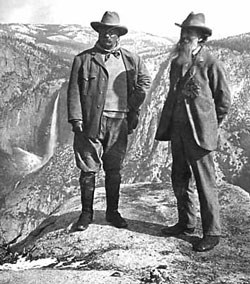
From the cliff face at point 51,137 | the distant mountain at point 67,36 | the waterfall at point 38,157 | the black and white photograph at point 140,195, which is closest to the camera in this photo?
the black and white photograph at point 140,195

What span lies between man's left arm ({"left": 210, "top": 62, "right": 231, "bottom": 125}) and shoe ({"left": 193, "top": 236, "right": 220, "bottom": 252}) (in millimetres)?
1279

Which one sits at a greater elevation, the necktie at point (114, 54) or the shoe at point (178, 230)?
the necktie at point (114, 54)

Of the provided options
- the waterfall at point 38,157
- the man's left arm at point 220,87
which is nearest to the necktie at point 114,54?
the man's left arm at point 220,87

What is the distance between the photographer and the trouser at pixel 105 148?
5.87 m

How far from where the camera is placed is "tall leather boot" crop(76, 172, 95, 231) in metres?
5.98

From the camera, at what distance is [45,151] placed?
4503 cm

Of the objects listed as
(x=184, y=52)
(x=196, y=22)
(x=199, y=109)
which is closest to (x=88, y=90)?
(x=184, y=52)

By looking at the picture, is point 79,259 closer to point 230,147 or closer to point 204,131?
point 204,131

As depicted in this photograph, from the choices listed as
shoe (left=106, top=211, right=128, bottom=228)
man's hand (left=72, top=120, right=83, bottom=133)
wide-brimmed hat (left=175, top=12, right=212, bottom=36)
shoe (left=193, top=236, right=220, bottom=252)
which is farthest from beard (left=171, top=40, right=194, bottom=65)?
shoe (left=106, top=211, right=128, bottom=228)

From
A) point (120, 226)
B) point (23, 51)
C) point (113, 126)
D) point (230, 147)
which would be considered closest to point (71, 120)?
point (113, 126)

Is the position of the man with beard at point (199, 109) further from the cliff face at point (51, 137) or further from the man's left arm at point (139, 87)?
the cliff face at point (51, 137)

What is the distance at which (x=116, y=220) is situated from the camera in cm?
619

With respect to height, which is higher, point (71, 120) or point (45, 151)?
point (71, 120)

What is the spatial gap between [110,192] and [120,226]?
1.31 feet
